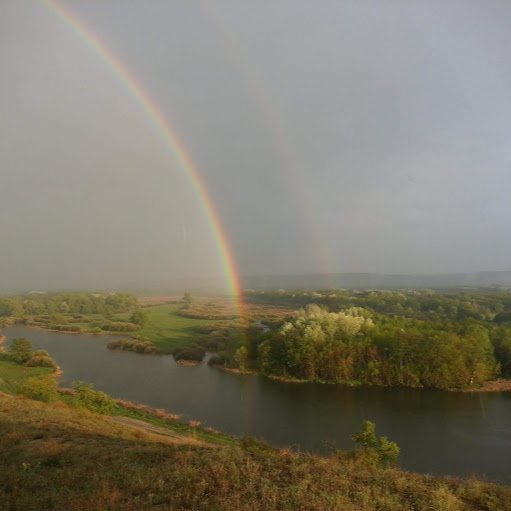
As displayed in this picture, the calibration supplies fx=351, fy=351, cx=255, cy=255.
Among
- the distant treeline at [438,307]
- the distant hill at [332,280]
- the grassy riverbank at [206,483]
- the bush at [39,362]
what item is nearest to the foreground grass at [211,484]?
the grassy riverbank at [206,483]

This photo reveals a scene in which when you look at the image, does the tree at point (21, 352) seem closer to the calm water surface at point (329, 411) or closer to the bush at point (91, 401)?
the calm water surface at point (329, 411)

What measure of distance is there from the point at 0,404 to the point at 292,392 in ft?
52.8

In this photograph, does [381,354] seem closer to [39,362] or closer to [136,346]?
[136,346]

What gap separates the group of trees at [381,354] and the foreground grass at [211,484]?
64.2ft

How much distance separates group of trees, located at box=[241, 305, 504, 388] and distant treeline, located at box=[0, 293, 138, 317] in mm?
46277

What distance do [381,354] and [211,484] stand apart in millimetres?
22319

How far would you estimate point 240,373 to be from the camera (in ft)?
88.9

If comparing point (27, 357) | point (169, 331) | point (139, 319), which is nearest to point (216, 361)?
point (27, 357)

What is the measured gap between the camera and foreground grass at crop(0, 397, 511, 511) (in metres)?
4.27

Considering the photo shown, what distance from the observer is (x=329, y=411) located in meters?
19.2

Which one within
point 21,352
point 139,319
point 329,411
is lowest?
point 329,411

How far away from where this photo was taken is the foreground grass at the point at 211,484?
168 inches

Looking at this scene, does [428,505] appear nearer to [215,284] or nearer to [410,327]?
[410,327]

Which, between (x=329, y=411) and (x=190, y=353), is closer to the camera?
(x=329, y=411)
